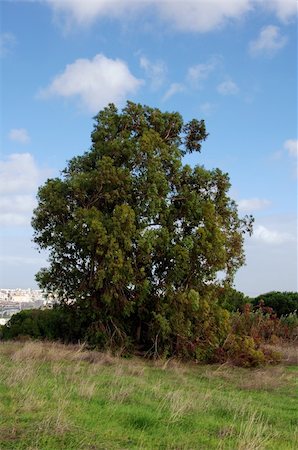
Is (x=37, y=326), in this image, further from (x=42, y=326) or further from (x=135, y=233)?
(x=135, y=233)

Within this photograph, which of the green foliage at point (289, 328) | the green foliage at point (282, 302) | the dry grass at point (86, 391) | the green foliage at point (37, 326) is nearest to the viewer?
the dry grass at point (86, 391)

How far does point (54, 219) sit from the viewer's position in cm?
1855

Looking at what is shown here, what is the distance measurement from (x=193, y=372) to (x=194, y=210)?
5.87 meters

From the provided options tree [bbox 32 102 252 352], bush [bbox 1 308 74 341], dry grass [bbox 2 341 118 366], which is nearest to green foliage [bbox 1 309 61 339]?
bush [bbox 1 308 74 341]

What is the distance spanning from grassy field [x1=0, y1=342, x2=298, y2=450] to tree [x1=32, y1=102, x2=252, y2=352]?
4.79 metres

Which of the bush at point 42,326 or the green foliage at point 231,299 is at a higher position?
the green foliage at point 231,299

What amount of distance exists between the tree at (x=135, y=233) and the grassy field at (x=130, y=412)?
4792 mm

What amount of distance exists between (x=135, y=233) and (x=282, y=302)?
64.9 feet

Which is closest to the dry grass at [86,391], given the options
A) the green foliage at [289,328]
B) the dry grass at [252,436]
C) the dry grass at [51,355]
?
the dry grass at [252,436]

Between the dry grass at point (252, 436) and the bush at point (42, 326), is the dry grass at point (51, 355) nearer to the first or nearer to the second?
the bush at point (42, 326)

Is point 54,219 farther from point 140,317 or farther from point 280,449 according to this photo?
point 280,449

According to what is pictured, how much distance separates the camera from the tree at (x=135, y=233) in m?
17.2

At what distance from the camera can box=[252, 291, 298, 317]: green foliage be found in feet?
110

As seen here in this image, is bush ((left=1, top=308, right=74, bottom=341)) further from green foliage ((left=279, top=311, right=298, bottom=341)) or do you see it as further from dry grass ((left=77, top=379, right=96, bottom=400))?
green foliage ((left=279, top=311, right=298, bottom=341))
